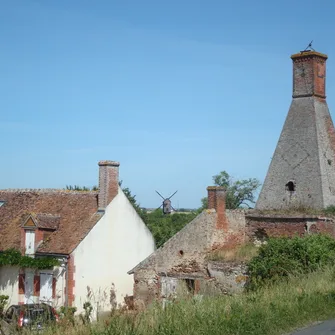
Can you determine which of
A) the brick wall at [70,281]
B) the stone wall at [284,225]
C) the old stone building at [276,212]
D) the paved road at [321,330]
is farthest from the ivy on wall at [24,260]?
the paved road at [321,330]

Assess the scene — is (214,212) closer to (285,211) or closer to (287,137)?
(285,211)

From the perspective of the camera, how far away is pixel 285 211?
29.3m

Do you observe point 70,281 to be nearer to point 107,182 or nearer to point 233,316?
point 107,182

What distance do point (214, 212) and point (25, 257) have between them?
9.87 metres

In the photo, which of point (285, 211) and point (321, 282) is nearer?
point (321, 282)

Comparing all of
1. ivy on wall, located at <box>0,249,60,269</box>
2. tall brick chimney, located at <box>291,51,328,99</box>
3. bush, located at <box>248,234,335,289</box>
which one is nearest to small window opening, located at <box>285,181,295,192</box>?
tall brick chimney, located at <box>291,51,328,99</box>

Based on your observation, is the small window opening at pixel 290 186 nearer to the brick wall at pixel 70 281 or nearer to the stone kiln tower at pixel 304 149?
the stone kiln tower at pixel 304 149

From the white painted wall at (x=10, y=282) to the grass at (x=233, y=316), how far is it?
19.4 m

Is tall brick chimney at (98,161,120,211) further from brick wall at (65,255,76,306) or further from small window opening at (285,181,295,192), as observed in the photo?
small window opening at (285,181,295,192)

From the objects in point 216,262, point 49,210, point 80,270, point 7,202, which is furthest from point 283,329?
point 7,202

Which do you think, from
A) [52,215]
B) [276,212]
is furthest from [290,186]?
[52,215]

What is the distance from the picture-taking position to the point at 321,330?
11.5m

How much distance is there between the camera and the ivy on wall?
29359 millimetres

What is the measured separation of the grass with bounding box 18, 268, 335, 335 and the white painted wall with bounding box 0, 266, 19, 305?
19.4 meters
